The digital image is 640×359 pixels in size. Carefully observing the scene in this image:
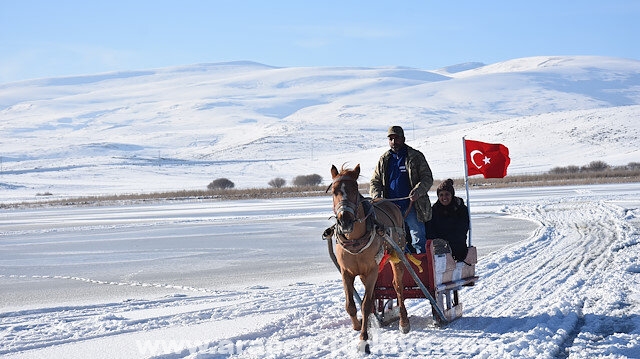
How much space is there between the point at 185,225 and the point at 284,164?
86150mm

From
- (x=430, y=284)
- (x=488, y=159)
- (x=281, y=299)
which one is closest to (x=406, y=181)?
(x=430, y=284)

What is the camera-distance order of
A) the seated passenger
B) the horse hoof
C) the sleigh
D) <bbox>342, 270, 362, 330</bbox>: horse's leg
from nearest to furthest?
the horse hoof, <bbox>342, 270, 362, 330</bbox>: horse's leg, the sleigh, the seated passenger

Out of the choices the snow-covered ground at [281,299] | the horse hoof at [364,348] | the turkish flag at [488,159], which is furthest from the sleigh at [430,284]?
the turkish flag at [488,159]

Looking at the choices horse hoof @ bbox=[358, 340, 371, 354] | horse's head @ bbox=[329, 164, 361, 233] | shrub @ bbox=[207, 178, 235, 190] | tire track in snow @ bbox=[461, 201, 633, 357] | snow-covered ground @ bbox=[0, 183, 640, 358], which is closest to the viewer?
horse hoof @ bbox=[358, 340, 371, 354]

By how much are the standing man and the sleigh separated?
1.15 feet

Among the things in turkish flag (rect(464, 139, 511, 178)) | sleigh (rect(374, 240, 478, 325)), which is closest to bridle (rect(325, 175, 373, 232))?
sleigh (rect(374, 240, 478, 325))

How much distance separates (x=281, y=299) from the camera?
39.6ft

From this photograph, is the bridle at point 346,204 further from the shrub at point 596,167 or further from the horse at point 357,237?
the shrub at point 596,167

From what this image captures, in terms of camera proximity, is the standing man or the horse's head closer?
the horse's head

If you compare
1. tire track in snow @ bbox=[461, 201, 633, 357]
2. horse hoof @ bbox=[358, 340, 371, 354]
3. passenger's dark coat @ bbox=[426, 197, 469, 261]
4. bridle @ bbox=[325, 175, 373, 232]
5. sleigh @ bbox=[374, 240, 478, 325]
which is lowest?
tire track in snow @ bbox=[461, 201, 633, 357]

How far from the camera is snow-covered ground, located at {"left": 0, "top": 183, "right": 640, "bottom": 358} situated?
8.81m

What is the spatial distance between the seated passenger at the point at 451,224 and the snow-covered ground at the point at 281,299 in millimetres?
803

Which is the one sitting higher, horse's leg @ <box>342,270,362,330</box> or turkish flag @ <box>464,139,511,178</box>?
turkish flag @ <box>464,139,511,178</box>

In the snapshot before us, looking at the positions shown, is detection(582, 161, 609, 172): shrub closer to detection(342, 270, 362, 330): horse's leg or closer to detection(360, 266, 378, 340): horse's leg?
detection(342, 270, 362, 330): horse's leg
